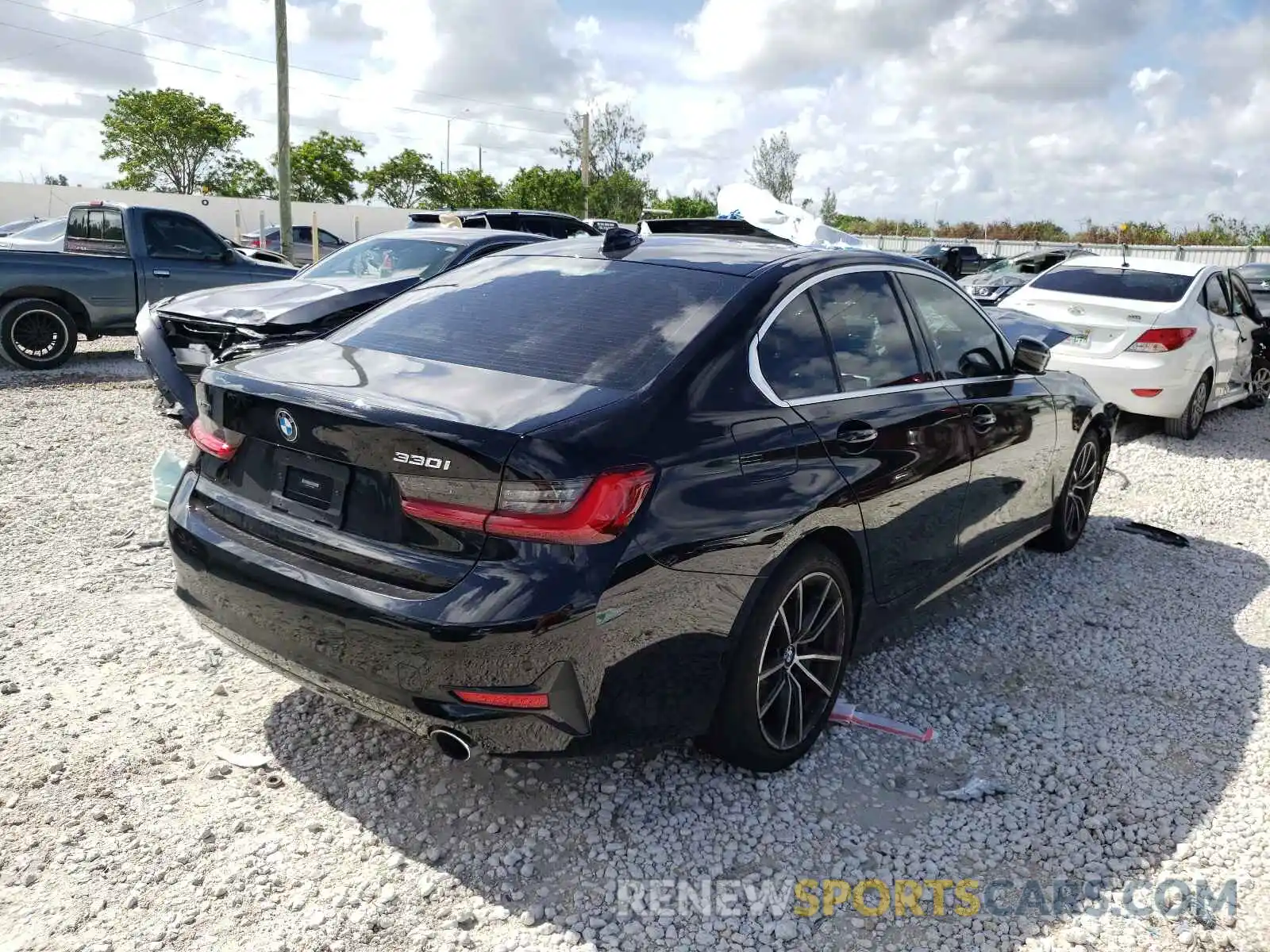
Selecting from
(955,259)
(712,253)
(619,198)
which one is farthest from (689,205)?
(712,253)

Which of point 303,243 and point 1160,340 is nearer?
point 1160,340

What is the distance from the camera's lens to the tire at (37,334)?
32.7 ft

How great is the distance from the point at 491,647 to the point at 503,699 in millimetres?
156

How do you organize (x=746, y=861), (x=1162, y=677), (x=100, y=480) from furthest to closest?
(x=100, y=480) < (x=1162, y=677) < (x=746, y=861)

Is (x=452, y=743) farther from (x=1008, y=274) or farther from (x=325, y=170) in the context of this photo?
(x=325, y=170)

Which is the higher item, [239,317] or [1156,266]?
[1156,266]

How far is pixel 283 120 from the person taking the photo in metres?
21.7

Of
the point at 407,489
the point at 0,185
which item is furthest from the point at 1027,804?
the point at 0,185

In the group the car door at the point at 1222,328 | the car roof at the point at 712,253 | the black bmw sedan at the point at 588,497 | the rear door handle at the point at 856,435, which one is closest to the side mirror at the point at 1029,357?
the car roof at the point at 712,253

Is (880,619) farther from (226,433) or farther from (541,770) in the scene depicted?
(226,433)

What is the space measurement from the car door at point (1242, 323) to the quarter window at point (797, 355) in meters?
8.19

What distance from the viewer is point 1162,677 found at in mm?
4238

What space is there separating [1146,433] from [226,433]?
8.87 metres

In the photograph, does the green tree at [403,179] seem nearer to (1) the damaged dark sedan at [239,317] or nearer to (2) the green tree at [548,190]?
(2) the green tree at [548,190]
